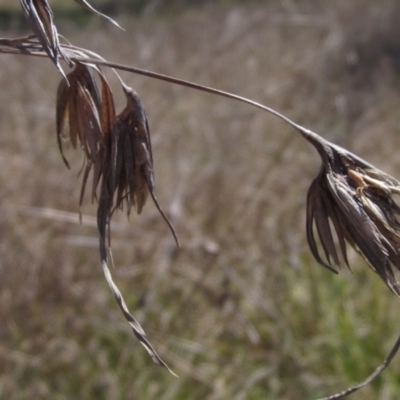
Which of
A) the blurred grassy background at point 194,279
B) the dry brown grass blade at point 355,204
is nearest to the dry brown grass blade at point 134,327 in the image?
the dry brown grass blade at point 355,204

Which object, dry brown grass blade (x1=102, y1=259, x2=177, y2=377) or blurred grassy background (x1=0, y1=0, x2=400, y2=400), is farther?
blurred grassy background (x1=0, y1=0, x2=400, y2=400)

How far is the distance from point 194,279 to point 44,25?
1.87 meters

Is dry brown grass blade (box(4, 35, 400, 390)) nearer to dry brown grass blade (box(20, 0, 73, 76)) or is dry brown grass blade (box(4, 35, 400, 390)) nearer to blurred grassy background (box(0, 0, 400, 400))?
dry brown grass blade (box(20, 0, 73, 76))

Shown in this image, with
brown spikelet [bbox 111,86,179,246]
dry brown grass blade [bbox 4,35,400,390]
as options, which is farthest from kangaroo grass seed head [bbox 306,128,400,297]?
brown spikelet [bbox 111,86,179,246]

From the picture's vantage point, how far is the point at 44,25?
1.53 ft

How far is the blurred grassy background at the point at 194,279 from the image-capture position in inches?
79.7

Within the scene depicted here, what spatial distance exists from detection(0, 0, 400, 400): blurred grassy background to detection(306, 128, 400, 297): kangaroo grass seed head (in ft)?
3.50

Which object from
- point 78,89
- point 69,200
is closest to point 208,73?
point 69,200

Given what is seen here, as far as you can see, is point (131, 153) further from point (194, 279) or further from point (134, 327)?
point (194, 279)

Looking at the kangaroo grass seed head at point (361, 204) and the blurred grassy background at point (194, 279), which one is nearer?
the kangaroo grass seed head at point (361, 204)

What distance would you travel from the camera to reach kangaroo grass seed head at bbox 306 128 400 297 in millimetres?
501

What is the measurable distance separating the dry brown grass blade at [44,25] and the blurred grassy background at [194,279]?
1.09 meters

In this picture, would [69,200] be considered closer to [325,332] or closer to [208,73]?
[325,332]

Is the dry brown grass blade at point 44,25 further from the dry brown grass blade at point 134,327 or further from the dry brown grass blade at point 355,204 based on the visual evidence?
the dry brown grass blade at point 134,327
